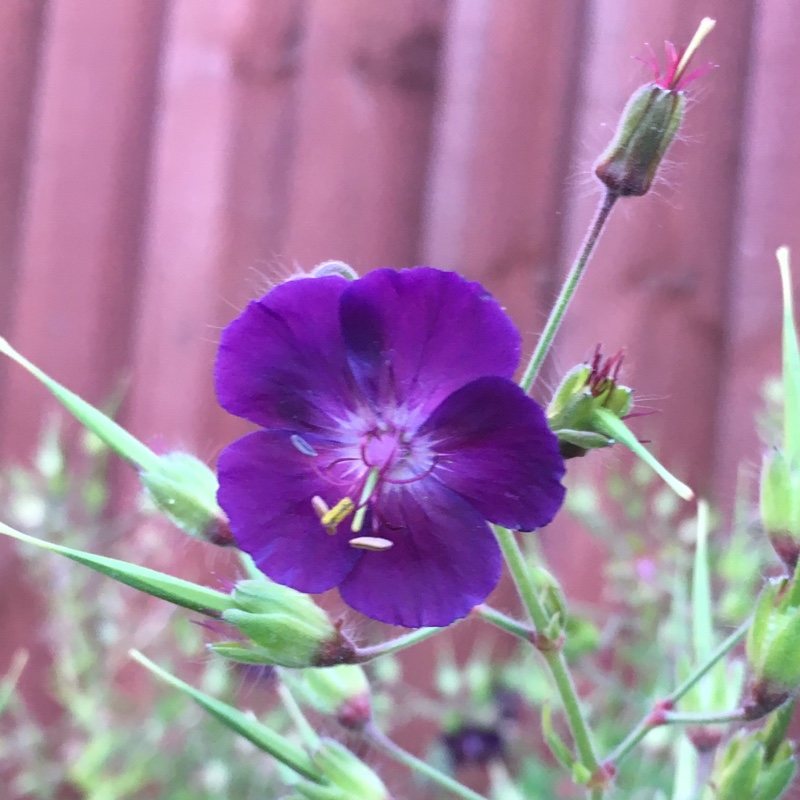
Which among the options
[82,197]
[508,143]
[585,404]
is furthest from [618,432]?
[82,197]

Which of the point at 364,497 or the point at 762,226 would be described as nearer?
the point at 364,497

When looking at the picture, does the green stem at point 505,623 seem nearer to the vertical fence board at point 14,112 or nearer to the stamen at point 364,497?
the stamen at point 364,497

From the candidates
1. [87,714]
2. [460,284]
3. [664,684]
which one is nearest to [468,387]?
[460,284]

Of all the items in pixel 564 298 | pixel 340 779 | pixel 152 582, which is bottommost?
pixel 340 779

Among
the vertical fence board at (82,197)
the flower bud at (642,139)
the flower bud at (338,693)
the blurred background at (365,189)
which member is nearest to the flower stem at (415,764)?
the flower bud at (338,693)

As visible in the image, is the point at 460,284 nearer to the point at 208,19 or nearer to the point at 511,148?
the point at 511,148

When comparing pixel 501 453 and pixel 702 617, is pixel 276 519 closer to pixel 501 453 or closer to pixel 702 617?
pixel 501 453

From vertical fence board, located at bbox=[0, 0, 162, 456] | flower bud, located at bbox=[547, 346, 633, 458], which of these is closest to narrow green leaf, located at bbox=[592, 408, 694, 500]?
flower bud, located at bbox=[547, 346, 633, 458]

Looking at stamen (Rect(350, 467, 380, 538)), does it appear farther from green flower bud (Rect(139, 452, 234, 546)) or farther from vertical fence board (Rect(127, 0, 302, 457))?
vertical fence board (Rect(127, 0, 302, 457))
